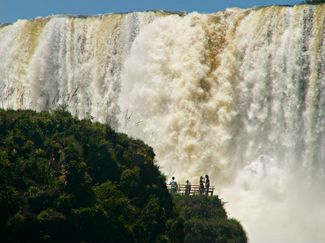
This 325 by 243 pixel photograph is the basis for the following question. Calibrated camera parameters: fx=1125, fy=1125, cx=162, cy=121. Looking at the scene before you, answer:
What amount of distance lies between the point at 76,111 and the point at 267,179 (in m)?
11.8

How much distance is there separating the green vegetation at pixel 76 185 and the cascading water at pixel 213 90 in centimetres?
914

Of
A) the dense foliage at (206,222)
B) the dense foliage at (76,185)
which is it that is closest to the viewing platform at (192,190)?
the dense foliage at (206,222)

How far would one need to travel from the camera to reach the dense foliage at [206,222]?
1506 inches

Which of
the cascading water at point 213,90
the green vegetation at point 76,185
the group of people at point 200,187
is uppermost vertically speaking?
the cascading water at point 213,90

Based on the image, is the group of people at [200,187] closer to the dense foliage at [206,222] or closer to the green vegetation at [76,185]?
the dense foliage at [206,222]

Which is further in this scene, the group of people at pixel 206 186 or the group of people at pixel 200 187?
the group of people at pixel 206 186

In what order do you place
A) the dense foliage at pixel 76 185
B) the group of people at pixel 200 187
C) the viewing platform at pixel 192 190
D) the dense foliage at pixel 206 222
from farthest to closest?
the viewing platform at pixel 192 190 < the group of people at pixel 200 187 < the dense foliage at pixel 206 222 < the dense foliage at pixel 76 185

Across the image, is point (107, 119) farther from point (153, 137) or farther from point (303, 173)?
point (303, 173)

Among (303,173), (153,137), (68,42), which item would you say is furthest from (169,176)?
(68,42)

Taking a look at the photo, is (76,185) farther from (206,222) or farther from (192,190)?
(192,190)

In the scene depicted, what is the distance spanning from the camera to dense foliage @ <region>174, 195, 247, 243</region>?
38.2 m

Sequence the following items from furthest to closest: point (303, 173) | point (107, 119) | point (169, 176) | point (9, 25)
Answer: point (9, 25), point (107, 119), point (169, 176), point (303, 173)

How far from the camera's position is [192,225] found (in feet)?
127

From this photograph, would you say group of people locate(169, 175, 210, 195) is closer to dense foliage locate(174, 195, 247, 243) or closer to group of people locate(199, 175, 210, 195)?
group of people locate(199, 175, 210, 195)
